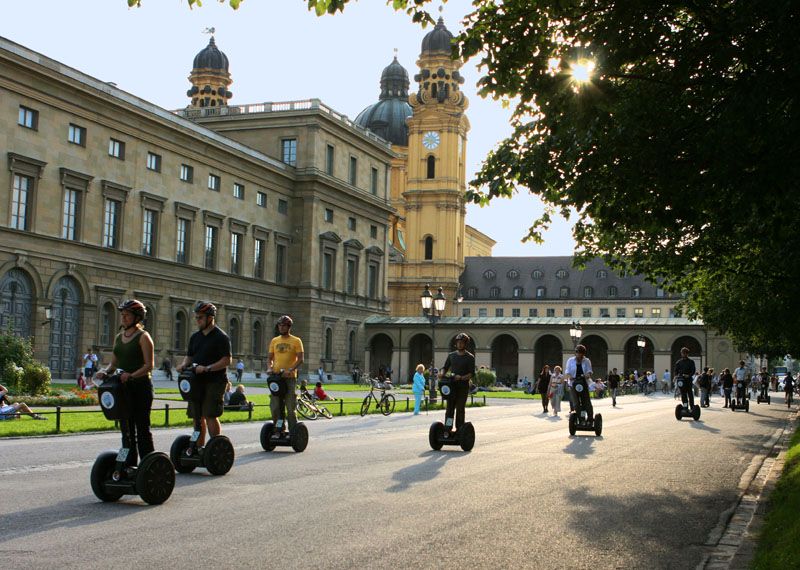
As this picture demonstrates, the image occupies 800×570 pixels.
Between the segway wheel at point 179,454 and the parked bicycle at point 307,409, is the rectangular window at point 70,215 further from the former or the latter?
the segway wheel at point 179,454

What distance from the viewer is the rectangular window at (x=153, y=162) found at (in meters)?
58.5

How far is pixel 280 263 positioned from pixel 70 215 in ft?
76.1

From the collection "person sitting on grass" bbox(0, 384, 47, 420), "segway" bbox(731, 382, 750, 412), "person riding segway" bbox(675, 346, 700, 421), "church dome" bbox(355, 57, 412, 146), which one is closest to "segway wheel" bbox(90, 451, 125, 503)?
"person sitting on grass" bbox(0, 384, 47, 420)

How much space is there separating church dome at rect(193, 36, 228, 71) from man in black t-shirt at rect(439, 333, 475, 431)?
329ft

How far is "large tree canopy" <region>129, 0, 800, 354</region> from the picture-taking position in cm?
1026

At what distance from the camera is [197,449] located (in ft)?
39.2

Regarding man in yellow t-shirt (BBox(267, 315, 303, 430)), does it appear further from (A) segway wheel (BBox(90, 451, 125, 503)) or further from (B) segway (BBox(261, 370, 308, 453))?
(A) segway wheel (BBox(90, 451, 125, 503))

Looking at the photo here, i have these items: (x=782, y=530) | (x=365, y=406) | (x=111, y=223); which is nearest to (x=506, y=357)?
(x=111, y=223)

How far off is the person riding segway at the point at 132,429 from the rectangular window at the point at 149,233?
49870 mm

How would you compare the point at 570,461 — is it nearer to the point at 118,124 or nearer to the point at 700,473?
the point at 700,473

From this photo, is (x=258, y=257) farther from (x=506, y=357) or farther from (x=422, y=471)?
(x=422, y=471)

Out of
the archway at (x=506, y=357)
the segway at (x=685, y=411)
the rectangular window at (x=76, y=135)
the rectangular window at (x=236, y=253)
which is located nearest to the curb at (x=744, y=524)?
the segway at (x=685, y=411)

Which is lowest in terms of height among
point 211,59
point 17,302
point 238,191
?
point 17,302

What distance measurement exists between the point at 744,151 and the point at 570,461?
240 inches
